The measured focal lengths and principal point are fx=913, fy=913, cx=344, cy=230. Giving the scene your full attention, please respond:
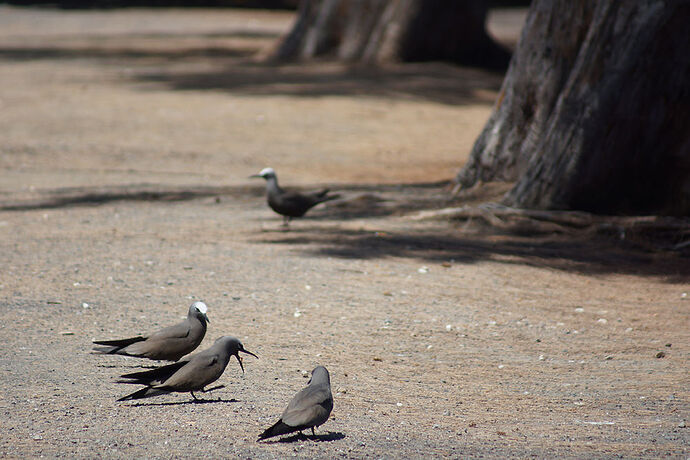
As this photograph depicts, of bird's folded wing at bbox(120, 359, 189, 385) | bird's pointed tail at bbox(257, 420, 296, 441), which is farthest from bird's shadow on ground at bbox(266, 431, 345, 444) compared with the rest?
bird's folded wing at bbox(120, 359, 189, 385)

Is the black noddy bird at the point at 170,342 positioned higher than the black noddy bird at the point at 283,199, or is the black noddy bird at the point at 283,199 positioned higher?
the black noddy bird at the point at 170,342

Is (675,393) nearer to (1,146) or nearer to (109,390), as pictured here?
(109,390)

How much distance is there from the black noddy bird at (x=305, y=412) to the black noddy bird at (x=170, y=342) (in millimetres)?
987

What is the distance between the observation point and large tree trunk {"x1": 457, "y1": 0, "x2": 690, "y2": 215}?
9281 millimetres

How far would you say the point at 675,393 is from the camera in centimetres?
545

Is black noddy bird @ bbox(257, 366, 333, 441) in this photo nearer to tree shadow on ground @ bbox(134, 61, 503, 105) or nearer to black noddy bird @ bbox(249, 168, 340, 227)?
black noddy bird @ bbox(249, 168, 340, 227)

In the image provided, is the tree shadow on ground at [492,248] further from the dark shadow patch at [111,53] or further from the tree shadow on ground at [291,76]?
the dark shadow patch at [111,53]

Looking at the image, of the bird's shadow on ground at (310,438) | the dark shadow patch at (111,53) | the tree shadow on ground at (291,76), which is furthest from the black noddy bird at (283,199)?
the dark shadow patch at (111,53)

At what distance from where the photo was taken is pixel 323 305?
700 centimetres

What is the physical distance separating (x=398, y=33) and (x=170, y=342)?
65.4 ft

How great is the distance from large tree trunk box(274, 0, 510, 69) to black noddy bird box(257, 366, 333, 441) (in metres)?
20.6

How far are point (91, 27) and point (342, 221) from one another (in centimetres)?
3157

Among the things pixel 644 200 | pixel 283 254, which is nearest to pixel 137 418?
pixel 283 254

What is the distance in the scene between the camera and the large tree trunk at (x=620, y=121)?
928 centimetres
